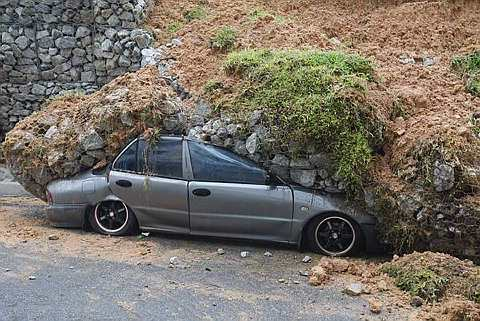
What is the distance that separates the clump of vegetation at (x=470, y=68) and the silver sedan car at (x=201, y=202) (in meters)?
2.65

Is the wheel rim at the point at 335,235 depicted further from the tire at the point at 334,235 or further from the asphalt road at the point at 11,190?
the asphalt road at the point at 11,190

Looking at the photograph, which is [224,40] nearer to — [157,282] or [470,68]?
[470,68]

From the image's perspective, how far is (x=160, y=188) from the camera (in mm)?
7547

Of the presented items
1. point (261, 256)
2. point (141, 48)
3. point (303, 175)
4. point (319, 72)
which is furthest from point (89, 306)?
point (141, 48)

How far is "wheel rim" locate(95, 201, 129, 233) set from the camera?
308 inches

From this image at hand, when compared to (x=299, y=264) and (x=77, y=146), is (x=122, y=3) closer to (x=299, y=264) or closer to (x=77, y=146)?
(x=77, y=146)

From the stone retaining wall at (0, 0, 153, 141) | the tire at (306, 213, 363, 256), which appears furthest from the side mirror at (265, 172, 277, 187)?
the stone retaining wall at (0, 0, 153, 141)

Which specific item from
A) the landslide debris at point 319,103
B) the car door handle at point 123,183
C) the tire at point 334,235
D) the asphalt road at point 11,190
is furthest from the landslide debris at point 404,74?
the asphalt road at point 11,190

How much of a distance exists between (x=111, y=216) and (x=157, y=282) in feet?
6.54

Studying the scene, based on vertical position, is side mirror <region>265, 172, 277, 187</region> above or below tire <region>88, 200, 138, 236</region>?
above

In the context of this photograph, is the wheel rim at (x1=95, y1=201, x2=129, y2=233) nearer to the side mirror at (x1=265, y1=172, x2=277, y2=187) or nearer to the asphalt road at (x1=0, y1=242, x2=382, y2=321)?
the asphalt road at (x1=0, y1=242, x2=382, y2=321)

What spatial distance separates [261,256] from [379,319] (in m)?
2.02

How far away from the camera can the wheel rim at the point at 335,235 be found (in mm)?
7102

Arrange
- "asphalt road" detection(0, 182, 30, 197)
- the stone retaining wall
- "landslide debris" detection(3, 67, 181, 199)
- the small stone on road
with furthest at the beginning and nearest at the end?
the stone retaining wall
"asphalt road" detection(0, 182, 30, 197)
"landslide debris" detection(3, 67, 181, 199)
the small stone on road
